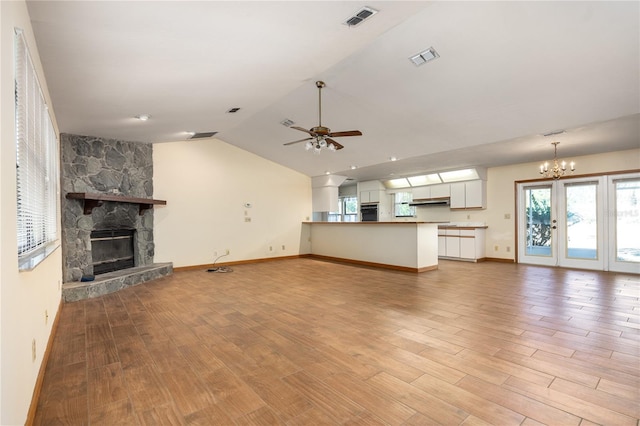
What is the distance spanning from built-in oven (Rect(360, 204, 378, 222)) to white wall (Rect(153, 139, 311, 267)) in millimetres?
2242

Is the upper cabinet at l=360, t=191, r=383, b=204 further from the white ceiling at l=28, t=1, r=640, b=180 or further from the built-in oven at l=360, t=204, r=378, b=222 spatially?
the white ceiling at l=28, t=1, r=640, b=180

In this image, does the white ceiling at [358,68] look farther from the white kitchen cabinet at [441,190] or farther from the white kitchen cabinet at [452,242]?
the white kitchen cabinet at [452,242]

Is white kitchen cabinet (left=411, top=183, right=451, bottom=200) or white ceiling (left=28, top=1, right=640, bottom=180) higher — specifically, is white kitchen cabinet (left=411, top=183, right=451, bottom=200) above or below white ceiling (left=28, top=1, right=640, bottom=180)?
below

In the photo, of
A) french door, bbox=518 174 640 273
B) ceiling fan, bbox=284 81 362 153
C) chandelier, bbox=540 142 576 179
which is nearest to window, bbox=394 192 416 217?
french door, bbox=518 174 640 273

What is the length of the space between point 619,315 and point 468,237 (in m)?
4.31

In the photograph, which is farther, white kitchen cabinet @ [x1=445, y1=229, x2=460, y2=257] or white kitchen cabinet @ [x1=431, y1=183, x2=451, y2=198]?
white kitchen cabinet @ [x1=431, y1=183, x2=451, y2=198]

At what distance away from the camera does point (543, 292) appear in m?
4.52

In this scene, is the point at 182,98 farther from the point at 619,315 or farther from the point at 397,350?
the point at 619,315

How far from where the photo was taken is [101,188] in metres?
5.33

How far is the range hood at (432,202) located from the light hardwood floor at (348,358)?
4292 mm

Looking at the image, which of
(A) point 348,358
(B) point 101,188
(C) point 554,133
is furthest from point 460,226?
(B) point 101,188

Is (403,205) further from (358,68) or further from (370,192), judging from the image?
(358,68)

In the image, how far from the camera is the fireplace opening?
17.2 feet

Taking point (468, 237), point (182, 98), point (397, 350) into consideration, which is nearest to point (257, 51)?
point (182, 98)
